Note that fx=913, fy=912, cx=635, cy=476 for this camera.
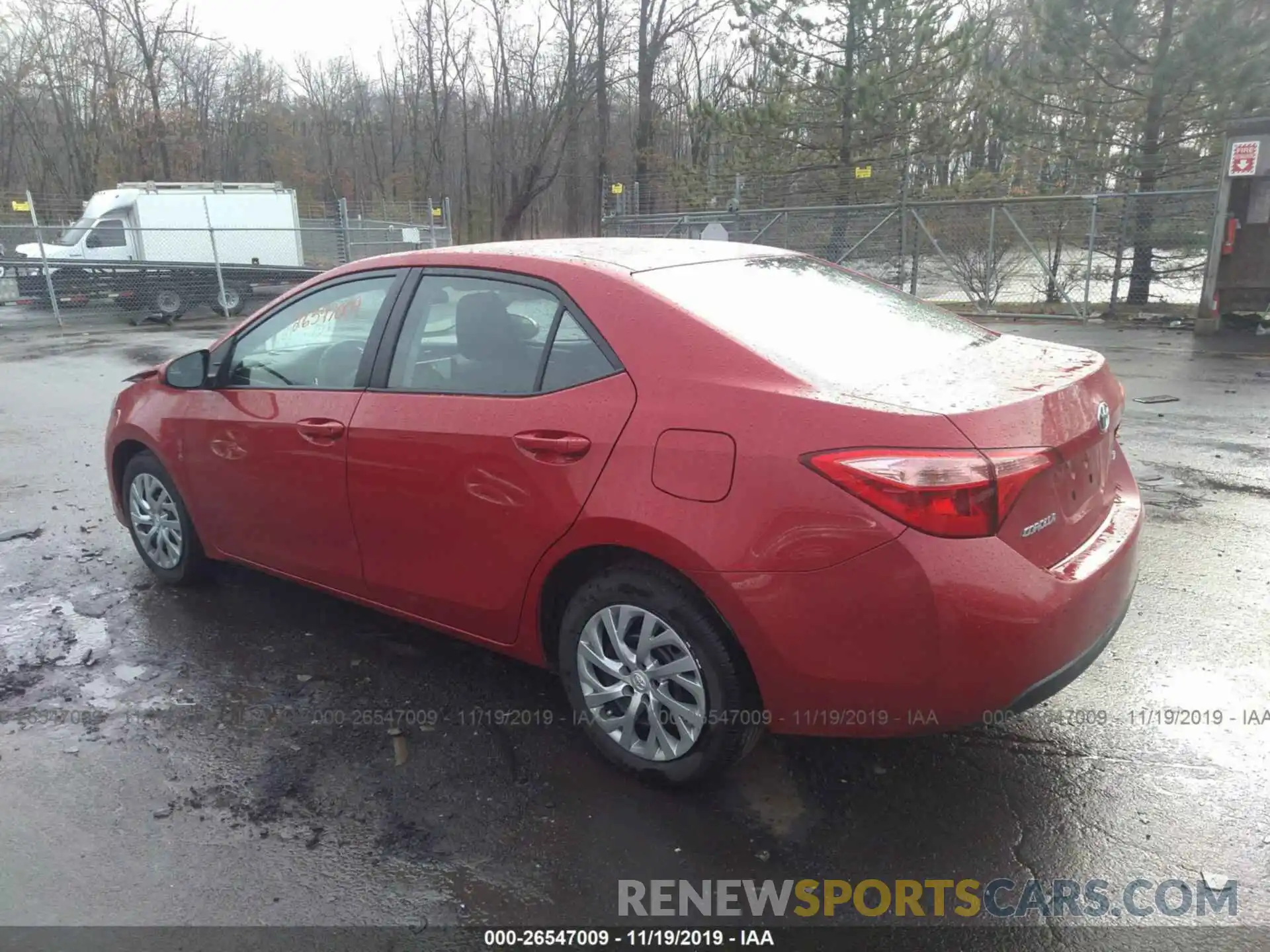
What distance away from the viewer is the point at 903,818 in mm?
2701

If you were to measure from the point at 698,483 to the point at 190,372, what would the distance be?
2.72 m

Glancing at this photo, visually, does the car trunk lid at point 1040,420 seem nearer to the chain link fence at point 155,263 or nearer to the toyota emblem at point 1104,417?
the toyota emblem at point 1104,417

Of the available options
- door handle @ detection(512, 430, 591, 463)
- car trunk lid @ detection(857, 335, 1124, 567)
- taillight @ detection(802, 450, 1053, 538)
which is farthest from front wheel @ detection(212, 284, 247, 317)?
taillight @ detection(802, 450, 1053, 538)

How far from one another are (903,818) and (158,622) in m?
3.32

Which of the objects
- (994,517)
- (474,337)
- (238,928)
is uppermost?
(474,337)

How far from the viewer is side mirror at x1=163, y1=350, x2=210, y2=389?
4062 mm

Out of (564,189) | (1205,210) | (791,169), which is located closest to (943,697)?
(1205,210)

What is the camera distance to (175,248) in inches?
803

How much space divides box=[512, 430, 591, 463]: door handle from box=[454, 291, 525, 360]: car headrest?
0.36 m

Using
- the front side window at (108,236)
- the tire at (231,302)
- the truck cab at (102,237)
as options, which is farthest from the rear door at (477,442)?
the front side window at (108,236)

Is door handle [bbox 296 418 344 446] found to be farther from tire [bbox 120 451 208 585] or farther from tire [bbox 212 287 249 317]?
tire [bbox 212 287 249 317]

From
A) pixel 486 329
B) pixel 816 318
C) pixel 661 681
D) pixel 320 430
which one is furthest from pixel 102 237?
pixel 661 681

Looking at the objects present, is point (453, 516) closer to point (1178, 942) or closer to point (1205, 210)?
point (1178, 942)

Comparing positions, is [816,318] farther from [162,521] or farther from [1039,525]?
[162,521]
